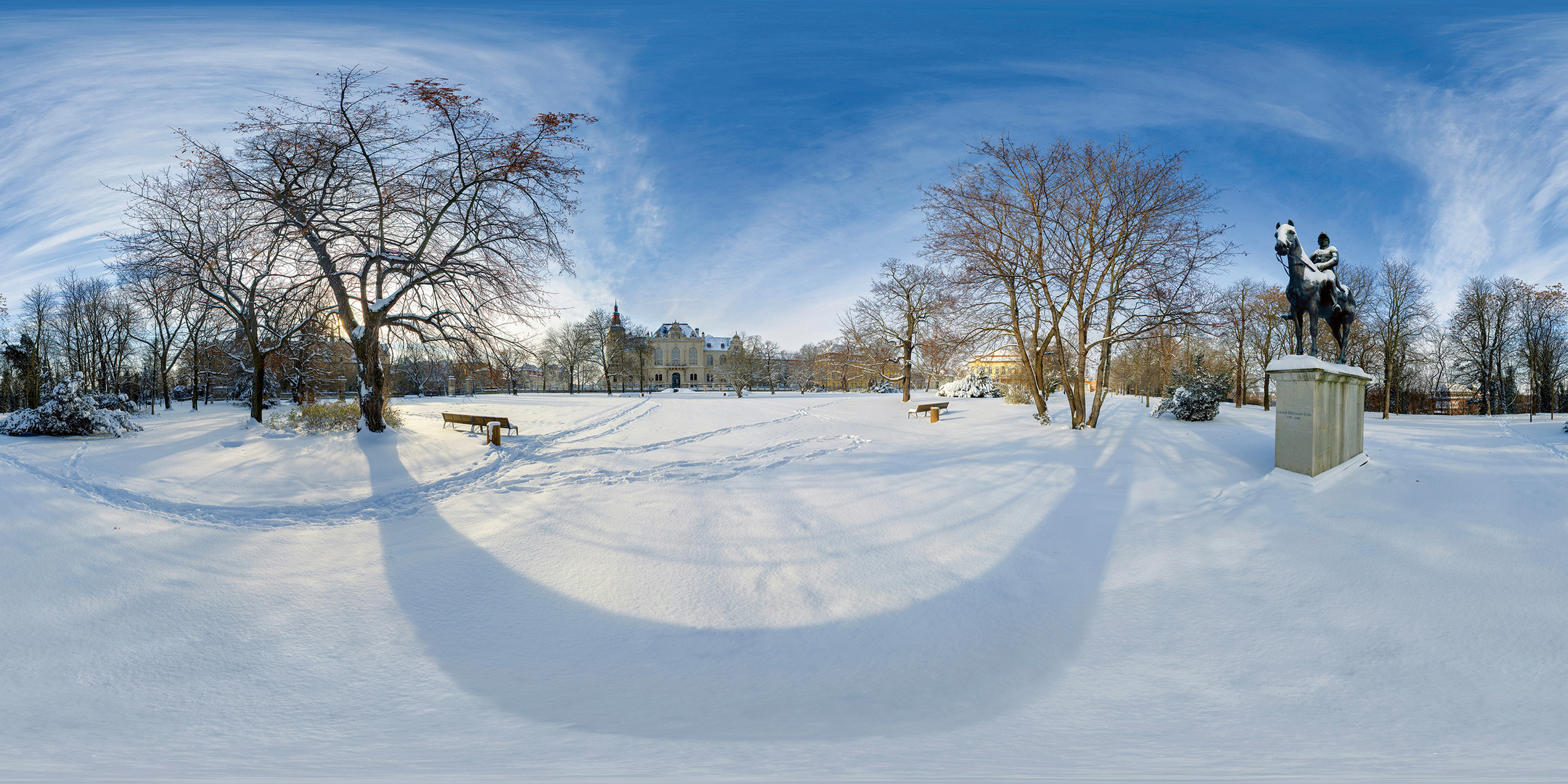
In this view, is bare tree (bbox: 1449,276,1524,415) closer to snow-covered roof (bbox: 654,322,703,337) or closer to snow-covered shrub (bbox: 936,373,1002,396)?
snow-covered shrub (bbox: 936,373,1002,396)

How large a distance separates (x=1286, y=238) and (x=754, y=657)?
9113mm

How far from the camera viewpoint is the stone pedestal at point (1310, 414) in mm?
7328

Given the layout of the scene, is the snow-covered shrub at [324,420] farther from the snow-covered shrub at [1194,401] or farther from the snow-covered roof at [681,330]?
the snow-covered roof at [681,330]

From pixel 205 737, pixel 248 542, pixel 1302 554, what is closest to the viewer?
pixel 205 737

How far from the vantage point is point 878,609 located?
175 inches

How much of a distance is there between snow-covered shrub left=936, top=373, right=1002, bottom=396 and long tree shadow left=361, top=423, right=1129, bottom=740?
98.9 ft

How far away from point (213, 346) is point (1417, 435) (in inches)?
1664

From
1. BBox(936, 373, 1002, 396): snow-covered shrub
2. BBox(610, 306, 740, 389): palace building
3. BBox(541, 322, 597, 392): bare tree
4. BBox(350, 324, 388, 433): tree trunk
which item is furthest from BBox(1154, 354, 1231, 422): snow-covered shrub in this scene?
BBox(610, 306, 740, 389): palace building

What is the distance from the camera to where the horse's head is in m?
7.79

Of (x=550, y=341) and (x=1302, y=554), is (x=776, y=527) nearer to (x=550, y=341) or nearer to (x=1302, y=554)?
(x=1302, y=554)

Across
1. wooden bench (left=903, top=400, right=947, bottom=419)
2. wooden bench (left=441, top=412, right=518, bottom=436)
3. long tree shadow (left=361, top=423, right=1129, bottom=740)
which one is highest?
wooden bench (left=903, top=400, right=947, bottom=419)

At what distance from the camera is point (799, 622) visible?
4.27 metres

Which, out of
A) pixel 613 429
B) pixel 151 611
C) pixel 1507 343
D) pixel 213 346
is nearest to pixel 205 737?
pixel 151 611

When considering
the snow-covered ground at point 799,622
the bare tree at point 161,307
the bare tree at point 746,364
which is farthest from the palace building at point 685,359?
the snow-covered ground at point 799,622
